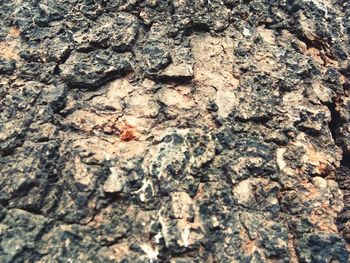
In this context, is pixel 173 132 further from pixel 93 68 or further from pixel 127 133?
pixel 93 68

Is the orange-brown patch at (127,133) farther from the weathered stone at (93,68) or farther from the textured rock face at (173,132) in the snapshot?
the weathered stone at (93,68)

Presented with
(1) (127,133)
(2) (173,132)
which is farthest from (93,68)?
(2) (173,132)

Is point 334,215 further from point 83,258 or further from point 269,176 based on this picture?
point 83,258

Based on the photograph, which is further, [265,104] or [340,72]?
[340,72]

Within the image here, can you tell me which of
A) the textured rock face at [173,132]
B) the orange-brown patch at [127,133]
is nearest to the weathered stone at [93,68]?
the textured rock face at [173,132]

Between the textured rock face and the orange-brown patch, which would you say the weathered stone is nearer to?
the textured rock face

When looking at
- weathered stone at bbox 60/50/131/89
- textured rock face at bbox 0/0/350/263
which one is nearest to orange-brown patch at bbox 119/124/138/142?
textured rock face at bbox 0/0/350/263

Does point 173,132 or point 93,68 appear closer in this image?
point 173,132

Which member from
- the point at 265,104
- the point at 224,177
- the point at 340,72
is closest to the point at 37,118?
the point at 224,177
